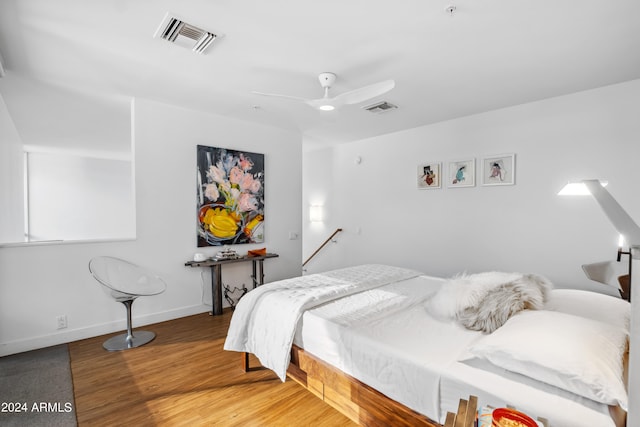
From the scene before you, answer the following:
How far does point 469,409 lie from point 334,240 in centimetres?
480

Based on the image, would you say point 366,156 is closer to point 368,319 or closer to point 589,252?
point 589,252

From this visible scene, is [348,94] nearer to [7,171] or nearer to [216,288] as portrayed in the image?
[216,288]

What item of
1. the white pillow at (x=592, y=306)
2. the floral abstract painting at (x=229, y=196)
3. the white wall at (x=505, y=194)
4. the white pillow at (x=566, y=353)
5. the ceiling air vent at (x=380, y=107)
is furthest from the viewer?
Answer: the floral abstract painting at (x=229, y=196)

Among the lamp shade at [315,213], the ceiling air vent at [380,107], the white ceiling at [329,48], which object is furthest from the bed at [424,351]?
the lamp shade at [315,213]

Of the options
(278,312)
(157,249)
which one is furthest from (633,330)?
(157,249)

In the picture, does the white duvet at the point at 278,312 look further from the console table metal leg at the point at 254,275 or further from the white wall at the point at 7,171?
the white wall at the point at 7,171

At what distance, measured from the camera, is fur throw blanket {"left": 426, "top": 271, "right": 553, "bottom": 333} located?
1800 millimetres

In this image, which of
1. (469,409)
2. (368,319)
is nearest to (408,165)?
(368,319)

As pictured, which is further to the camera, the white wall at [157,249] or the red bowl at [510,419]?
the white wall at [157,249]

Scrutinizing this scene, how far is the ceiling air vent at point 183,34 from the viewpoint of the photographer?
207cm

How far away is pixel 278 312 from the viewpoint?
2182 mm

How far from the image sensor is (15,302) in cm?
286

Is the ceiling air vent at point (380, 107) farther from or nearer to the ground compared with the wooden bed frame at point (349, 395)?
farther from the ground

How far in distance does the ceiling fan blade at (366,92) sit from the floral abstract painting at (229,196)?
2.08 m
